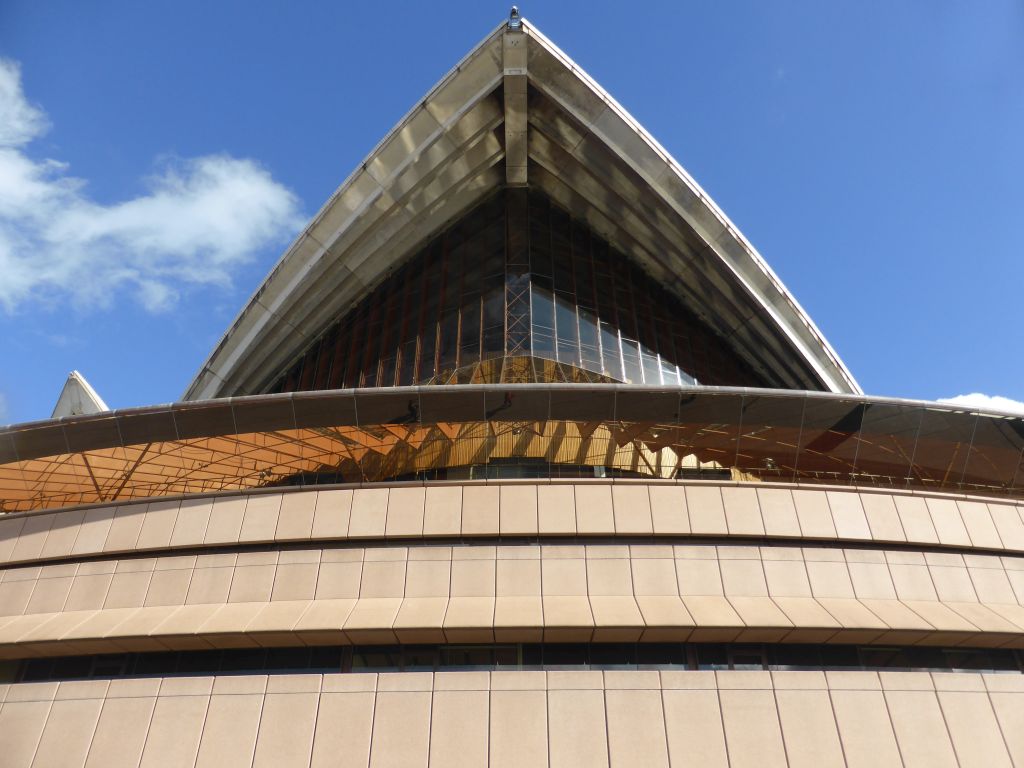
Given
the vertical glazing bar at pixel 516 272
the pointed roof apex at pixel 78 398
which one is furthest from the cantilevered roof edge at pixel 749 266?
the pointed roof apex at pixel 78 398

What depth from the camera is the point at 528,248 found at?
23.0 meters

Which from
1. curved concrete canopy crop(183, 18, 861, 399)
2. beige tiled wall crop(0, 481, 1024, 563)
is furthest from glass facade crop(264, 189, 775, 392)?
beige tiled wall crop(0, 481, 1024, 563)

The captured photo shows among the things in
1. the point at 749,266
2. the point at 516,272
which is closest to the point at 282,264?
the point at 516,272

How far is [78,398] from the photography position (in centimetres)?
2833

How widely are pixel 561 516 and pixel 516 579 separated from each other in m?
1.48

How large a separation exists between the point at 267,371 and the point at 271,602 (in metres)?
13.2

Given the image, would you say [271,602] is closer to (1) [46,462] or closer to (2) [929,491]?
(1) [46,462]

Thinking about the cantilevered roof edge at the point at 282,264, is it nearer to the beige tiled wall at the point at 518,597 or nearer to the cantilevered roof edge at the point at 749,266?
the cantilevered roof edge at the point at 749,266

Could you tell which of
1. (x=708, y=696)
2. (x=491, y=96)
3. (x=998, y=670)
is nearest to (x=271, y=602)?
(x=708, y=696)

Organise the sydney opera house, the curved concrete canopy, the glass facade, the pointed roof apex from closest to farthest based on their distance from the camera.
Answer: the sydney opera house, the glass facade, the curved concrete canopy, the pointed roof apex

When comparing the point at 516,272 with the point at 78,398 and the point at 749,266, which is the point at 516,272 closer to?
the point at 749,266

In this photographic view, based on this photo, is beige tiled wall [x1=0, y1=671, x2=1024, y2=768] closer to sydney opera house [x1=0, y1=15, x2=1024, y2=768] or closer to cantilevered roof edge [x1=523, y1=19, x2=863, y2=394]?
sydney opera house [x1=0, y1=15, x2=1024, y2=768]

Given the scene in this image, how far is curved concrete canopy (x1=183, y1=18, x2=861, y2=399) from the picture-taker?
21.3 m

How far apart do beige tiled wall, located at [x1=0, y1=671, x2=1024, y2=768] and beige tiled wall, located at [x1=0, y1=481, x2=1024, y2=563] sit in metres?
2.93
